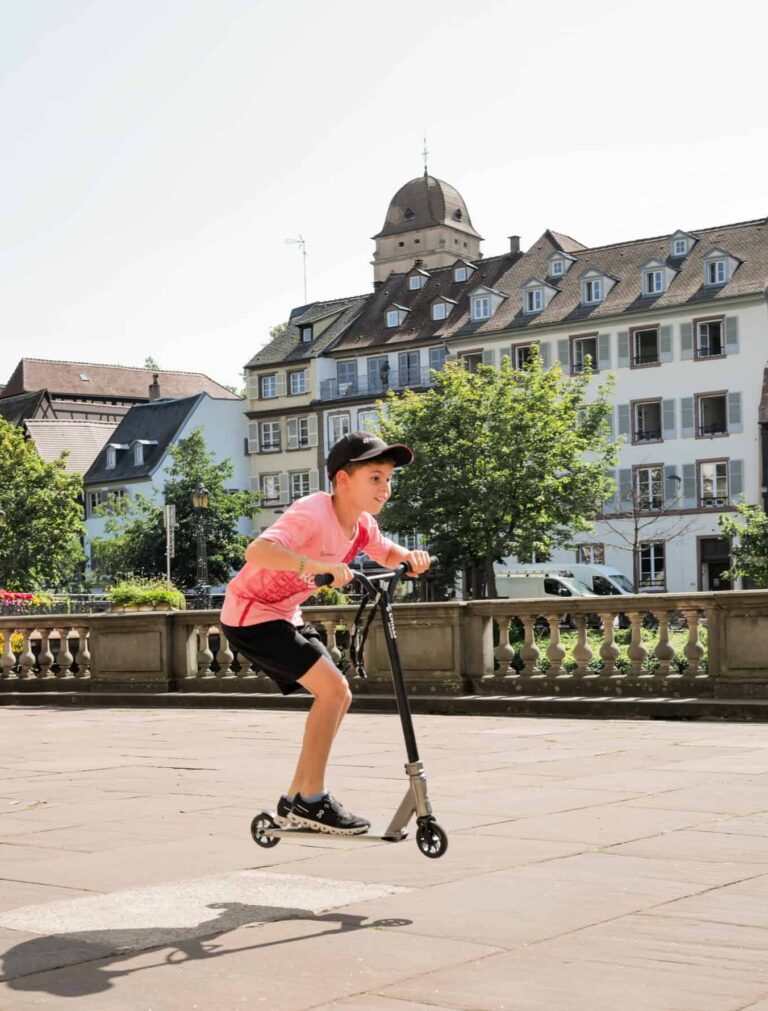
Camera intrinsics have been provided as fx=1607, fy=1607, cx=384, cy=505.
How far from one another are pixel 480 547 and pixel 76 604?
16.9 metres

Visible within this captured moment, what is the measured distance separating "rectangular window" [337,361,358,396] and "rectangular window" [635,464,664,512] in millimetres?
18187

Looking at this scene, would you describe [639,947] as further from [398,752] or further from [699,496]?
[699,496]

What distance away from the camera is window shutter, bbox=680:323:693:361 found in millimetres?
62281

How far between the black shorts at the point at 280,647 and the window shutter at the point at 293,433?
241ft

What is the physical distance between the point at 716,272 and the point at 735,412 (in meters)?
6.08

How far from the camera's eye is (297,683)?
5.94 meters

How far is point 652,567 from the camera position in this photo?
207 feet

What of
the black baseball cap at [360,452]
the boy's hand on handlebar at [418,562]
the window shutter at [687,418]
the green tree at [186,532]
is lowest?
the boy's hand on handlebar at [418,562]

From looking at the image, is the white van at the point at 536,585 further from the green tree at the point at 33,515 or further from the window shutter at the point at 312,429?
the window shutter at the point at 312,429

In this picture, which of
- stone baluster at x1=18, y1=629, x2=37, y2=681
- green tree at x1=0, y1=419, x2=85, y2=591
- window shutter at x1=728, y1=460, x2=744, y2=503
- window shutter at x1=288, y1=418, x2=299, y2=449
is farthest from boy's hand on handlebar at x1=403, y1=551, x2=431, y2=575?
window shutter at x1=288, y1=418, x2=299, y2=449

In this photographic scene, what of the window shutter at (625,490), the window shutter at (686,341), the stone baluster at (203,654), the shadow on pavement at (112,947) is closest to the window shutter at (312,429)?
the window shutter at (625,490)

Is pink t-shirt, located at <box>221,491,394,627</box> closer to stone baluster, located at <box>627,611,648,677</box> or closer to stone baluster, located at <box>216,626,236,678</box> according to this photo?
stone baluster, located at <box>627,611,648,677</box>

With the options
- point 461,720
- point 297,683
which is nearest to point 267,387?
point 461,720

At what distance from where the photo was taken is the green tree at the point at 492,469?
169 ft
